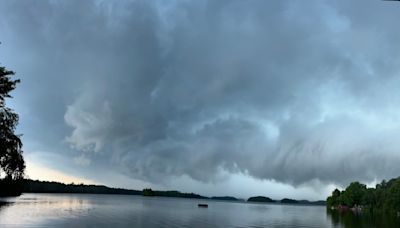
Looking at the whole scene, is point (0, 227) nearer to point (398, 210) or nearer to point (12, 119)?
point (12, 119)

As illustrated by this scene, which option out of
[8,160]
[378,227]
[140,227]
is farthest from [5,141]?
[378,227]

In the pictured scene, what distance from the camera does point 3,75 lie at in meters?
40.5

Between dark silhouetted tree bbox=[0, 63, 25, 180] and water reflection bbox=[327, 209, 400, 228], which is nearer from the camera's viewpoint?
dark silhouetted tree bbox=[0, 63, 25, 180]

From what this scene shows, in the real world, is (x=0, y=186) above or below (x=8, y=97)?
below

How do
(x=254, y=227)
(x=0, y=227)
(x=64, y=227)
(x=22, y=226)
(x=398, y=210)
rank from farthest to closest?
1. (x=398, y=210)
2. (x=254, y=227)
3. (x=64, y=227)
4. (x=22, y=226)
5. (x=0, y=227)

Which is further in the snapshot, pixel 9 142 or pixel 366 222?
pixel 366 222

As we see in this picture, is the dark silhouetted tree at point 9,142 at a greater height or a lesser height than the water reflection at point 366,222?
greater

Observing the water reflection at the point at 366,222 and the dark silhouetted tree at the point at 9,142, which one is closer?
the dark silhouetted tree at the point at 9,142

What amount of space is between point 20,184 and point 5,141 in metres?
4.93

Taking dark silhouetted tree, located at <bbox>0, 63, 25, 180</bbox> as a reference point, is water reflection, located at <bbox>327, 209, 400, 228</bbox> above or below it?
below

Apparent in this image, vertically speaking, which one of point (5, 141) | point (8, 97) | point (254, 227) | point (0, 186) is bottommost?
point (254, 227)

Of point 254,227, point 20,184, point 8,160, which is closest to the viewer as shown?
point 8,160

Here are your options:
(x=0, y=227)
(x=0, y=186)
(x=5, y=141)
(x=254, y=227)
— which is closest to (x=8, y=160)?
(x=5, y=141)

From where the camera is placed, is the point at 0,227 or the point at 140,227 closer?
the point at 0,227
